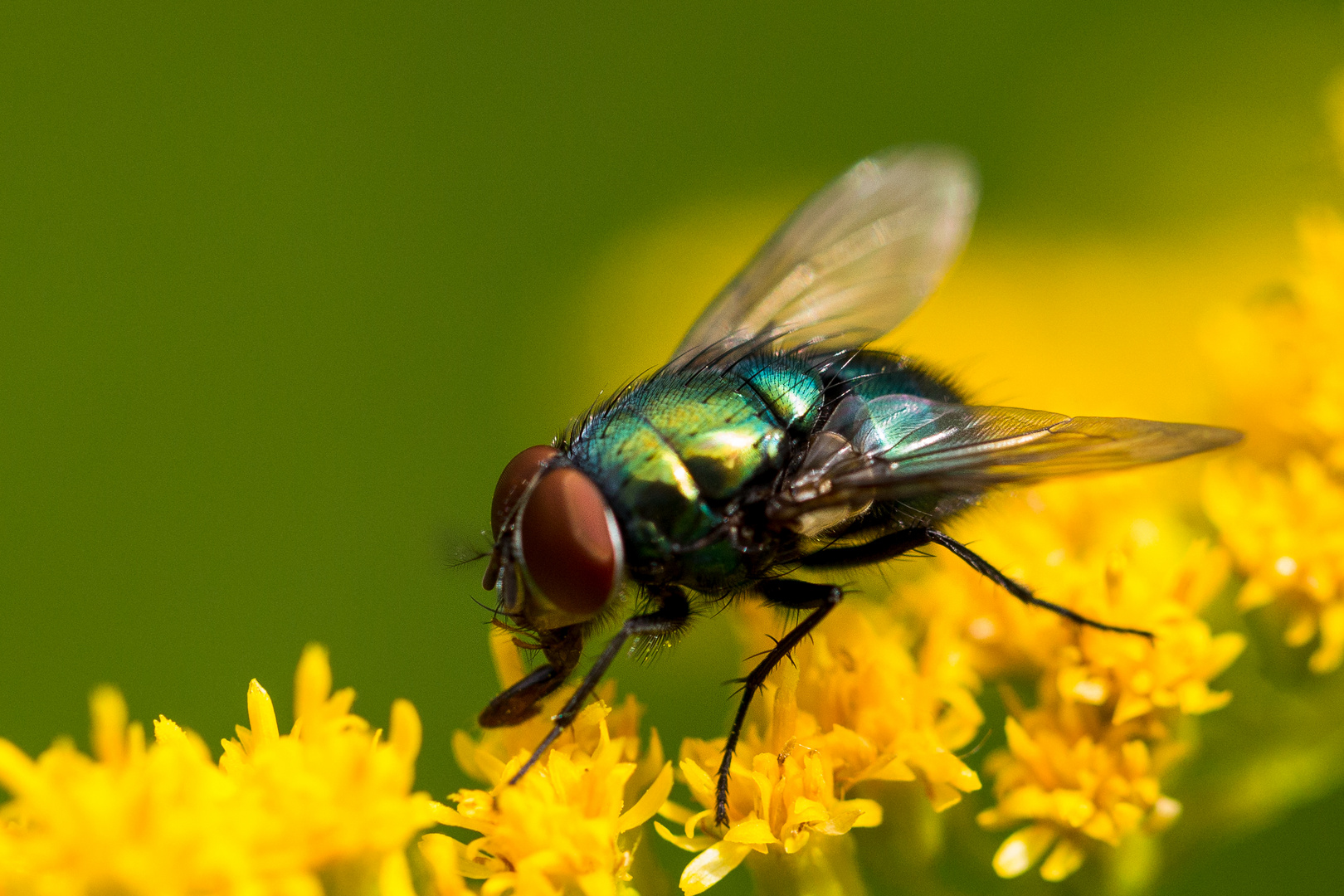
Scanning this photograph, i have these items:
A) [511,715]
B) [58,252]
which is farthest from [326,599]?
[511,715]

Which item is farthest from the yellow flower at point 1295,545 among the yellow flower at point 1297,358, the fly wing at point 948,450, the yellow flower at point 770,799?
the yellow flower at point 770,799

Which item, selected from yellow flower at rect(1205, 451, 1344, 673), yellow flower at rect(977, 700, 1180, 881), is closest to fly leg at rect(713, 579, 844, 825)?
yellow flower at rect(977, 700, 1180, 881)

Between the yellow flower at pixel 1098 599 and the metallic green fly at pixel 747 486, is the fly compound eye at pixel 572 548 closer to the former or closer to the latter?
the metallic green fly at pixel 747 486

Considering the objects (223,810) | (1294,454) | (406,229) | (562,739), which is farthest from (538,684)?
(406,229)

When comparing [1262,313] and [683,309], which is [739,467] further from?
[683,309]

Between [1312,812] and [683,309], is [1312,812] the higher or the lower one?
the lower one

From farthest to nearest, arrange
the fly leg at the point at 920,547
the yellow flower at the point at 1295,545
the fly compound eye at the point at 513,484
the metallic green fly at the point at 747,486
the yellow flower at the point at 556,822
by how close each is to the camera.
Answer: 1. the yellow flower at the point at 1295,545
2. the fly leg at the point at 920,547
3. the fly compound eye at the point at 513,484
4. the metallic green fly at the point at 747,486
5. the yellow flower at the point at 556,822

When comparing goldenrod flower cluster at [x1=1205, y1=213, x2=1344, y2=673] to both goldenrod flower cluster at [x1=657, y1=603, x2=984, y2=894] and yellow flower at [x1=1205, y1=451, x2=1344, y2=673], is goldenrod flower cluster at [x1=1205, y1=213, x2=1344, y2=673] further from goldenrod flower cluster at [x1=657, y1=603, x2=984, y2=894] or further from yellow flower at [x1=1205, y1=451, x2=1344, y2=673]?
goldenrod flower cluster at [x1=657, y1=603, x2=984, y2=894]

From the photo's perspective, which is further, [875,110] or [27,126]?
[875,110]
